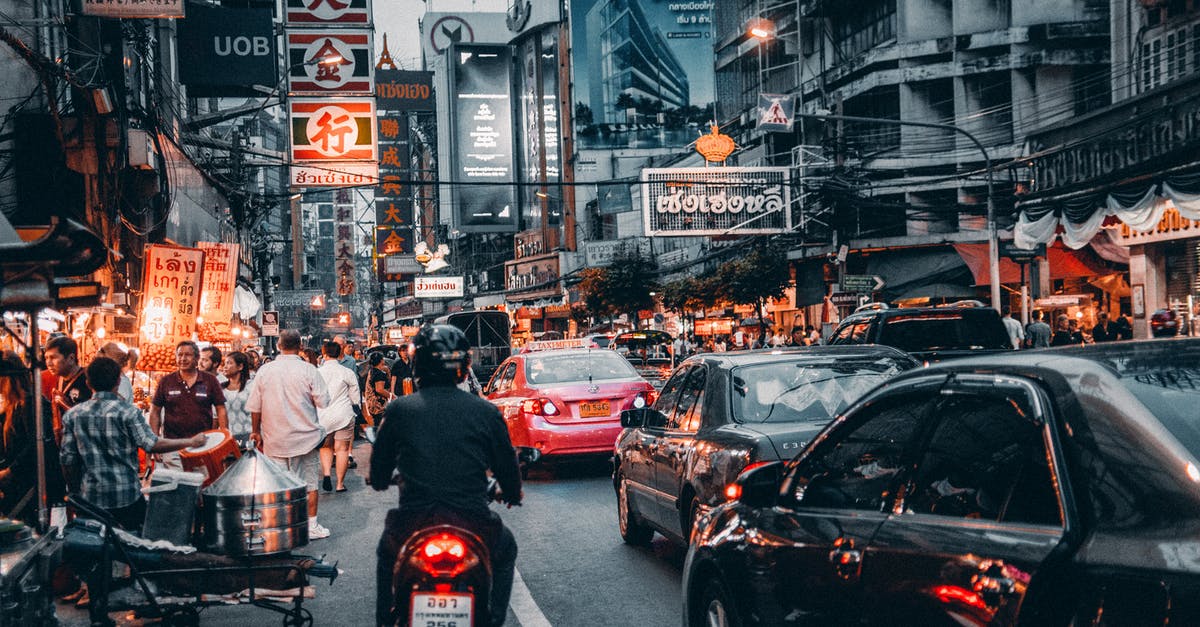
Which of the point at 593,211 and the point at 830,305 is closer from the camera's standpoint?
the point at 830,305

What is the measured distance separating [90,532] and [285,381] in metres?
4.57

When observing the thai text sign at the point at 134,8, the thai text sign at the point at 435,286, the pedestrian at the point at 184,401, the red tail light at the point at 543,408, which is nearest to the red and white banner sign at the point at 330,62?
the thai text sign at the point at 134,8

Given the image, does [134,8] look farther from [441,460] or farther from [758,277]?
[758,277]

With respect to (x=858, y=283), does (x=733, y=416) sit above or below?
below

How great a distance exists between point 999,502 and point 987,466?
0.60ft

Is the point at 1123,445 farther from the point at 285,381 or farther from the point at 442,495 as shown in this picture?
the point at 285,381

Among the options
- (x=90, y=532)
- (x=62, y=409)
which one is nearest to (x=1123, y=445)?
(x=90, y=532)

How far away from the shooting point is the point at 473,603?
429 cm

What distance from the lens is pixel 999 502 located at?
3.18 meters

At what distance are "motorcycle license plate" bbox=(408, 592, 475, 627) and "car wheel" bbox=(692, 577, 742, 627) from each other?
1.05 meters

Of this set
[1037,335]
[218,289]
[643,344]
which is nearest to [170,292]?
[218,289]

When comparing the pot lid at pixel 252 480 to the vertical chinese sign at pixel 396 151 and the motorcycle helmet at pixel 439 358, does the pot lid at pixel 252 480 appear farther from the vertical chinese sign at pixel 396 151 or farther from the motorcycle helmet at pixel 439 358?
the vertical chinese sign at pixel 396 151

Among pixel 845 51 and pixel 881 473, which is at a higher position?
pixel 845 51

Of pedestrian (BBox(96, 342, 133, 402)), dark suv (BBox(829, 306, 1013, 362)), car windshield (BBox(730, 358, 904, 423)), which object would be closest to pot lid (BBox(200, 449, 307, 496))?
car windshield (BBox(730, 358, 904, 423))
